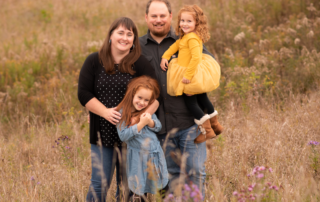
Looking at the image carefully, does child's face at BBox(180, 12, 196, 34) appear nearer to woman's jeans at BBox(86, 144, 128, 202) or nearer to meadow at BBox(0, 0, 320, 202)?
meadow at BBox(0, 0, 320, 202)

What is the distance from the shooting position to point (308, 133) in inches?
173

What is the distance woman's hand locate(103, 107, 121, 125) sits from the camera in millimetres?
2910

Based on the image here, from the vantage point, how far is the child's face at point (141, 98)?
2926mm

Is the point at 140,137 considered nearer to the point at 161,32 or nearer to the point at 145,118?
the point at 145,118

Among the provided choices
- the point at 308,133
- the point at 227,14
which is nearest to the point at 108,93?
the point at 308,133

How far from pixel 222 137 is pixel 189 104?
173cm

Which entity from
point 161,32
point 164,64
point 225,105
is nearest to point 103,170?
point 164,64

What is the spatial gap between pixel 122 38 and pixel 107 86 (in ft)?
1.75

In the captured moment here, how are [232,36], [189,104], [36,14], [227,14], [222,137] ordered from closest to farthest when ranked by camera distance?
[189,104] < [222,137] < [232,36] < [227,14] < [36,14]

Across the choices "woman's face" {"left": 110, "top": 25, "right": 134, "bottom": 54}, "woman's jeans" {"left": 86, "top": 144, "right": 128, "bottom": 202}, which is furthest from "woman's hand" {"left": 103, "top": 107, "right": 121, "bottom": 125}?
"woman's face" {"left": 110, "top": 25, "right": 134, "bottom": 54}

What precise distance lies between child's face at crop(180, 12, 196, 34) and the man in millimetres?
238

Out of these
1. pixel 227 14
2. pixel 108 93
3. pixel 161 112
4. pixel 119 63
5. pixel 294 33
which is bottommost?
pixel 161 112

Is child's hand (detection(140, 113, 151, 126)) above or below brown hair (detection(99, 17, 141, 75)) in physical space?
below

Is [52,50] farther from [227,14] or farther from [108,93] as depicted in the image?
[108,93]
